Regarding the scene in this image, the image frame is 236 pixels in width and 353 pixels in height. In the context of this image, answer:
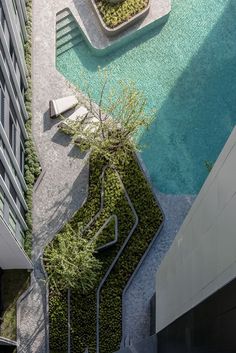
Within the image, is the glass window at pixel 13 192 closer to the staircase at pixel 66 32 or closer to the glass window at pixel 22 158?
the glass window at pixel 22 158

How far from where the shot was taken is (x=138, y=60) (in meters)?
27.0

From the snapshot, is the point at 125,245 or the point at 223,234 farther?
the point at 125,245

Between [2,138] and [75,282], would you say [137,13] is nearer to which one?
[2,138]

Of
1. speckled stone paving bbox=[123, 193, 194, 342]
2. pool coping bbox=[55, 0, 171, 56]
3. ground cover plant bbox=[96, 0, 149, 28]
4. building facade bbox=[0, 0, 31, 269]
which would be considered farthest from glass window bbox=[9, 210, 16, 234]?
ground cover plant bbox=[96, 0, 149, 28]

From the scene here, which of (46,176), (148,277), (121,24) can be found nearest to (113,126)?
(46,176)

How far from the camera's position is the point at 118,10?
26453mm

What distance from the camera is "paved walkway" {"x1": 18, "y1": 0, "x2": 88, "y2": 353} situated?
23.8m

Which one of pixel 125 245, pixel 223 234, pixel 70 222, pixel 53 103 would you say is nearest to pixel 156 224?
pixel 125 245

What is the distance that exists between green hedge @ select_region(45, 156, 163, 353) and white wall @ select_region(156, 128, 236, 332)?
8.44 metres

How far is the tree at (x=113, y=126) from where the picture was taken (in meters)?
23.9

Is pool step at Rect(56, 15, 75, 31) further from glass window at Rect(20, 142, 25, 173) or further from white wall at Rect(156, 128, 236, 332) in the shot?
white wall at Rect(156, 128, 236, 332)

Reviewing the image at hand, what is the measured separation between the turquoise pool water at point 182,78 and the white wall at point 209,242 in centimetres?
1043

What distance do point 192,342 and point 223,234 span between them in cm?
635

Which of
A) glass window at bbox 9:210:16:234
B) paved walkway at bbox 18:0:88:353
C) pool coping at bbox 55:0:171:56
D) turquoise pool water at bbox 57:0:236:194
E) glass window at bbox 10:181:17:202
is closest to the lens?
glass window at bbox 9:210:16:234
